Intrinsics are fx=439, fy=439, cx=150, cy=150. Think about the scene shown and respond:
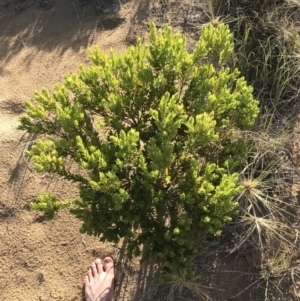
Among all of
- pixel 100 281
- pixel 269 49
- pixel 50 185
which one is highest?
pixel 269 49

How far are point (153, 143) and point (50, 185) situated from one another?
1297mm

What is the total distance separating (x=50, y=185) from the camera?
305 cm

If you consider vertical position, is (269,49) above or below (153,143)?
below

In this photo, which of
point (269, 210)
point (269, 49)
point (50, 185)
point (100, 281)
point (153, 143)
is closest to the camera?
point (153, 143)

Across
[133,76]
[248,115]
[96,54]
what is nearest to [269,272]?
[248,115]

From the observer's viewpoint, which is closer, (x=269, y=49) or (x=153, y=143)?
(x=153, y=143)

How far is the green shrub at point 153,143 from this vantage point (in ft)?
6.68

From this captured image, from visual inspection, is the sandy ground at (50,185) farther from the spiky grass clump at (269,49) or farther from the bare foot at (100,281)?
the spiky grass clump at (269,49)

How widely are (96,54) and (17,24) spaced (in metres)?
1.81

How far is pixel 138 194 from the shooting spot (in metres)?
2.20

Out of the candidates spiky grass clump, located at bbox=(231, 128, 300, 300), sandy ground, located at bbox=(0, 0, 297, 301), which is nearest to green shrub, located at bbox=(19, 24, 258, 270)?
spiky grass clump, located at bbox=(231, 128, 300, 300)

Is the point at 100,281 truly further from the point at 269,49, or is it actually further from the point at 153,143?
the point at 269,49

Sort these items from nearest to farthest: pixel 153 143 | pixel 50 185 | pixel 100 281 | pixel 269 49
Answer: pixel 153 143 → pixel 100 281 → pixel 269 49 → pixel 50 185

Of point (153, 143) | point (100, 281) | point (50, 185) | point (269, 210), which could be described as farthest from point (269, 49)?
point (100, 281)
